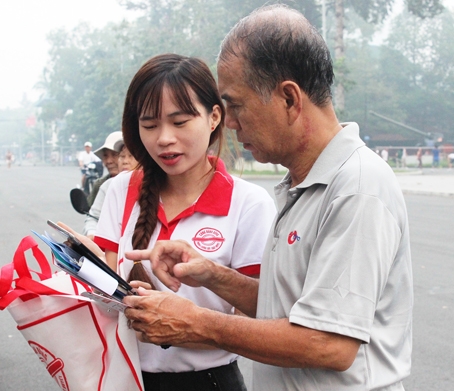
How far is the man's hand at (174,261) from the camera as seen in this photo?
1.84m

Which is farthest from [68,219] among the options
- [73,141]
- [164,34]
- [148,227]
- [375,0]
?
[73,141]

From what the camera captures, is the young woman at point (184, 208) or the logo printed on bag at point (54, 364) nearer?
the logo printed on bag at point (54, 364)

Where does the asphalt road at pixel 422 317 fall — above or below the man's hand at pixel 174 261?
below

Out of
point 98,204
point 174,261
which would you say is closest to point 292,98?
point 174,261

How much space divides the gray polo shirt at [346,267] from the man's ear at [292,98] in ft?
0.37

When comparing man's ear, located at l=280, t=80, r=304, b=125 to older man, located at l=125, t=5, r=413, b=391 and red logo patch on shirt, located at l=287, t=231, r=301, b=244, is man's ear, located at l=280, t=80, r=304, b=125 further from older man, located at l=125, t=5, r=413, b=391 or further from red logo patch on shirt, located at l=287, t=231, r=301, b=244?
red logo patch on shirt, located at l=287, t=231, r=301, b=244

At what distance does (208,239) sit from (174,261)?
17cm

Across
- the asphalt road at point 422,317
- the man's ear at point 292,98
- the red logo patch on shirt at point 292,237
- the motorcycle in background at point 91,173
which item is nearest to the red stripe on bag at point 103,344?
the red logo patch on shirt at point 292,237

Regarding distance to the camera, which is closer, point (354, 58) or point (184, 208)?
point (184, 208)

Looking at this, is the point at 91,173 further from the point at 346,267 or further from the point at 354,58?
the point at 354,58

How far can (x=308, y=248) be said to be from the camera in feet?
4.99

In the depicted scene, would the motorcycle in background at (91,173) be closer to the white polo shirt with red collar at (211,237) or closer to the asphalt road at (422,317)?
the asphalt road at (422,317)

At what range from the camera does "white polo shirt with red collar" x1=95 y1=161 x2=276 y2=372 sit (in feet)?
6.56

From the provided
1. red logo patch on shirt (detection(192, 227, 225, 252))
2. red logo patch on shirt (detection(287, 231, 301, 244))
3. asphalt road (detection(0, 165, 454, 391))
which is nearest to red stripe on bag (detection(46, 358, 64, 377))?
red logo patch on shirt (detection(192, 227, 225, 252))
